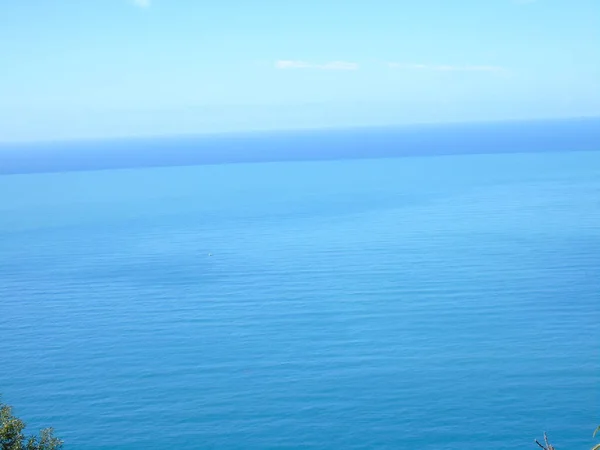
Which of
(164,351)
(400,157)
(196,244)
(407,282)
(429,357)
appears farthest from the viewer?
(400,157)

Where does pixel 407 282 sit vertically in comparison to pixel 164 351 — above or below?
above

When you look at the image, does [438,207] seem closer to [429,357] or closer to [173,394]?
[429,357]

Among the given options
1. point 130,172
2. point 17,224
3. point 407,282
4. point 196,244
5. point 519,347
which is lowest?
point 519,347

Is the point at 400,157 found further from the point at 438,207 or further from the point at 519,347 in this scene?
the point at 519,347

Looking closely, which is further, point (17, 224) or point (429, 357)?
point (17, 224)

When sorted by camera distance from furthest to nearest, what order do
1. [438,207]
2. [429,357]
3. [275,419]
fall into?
[438,207], [429,357], [275,419]

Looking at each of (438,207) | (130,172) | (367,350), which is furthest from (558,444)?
(130,172)
